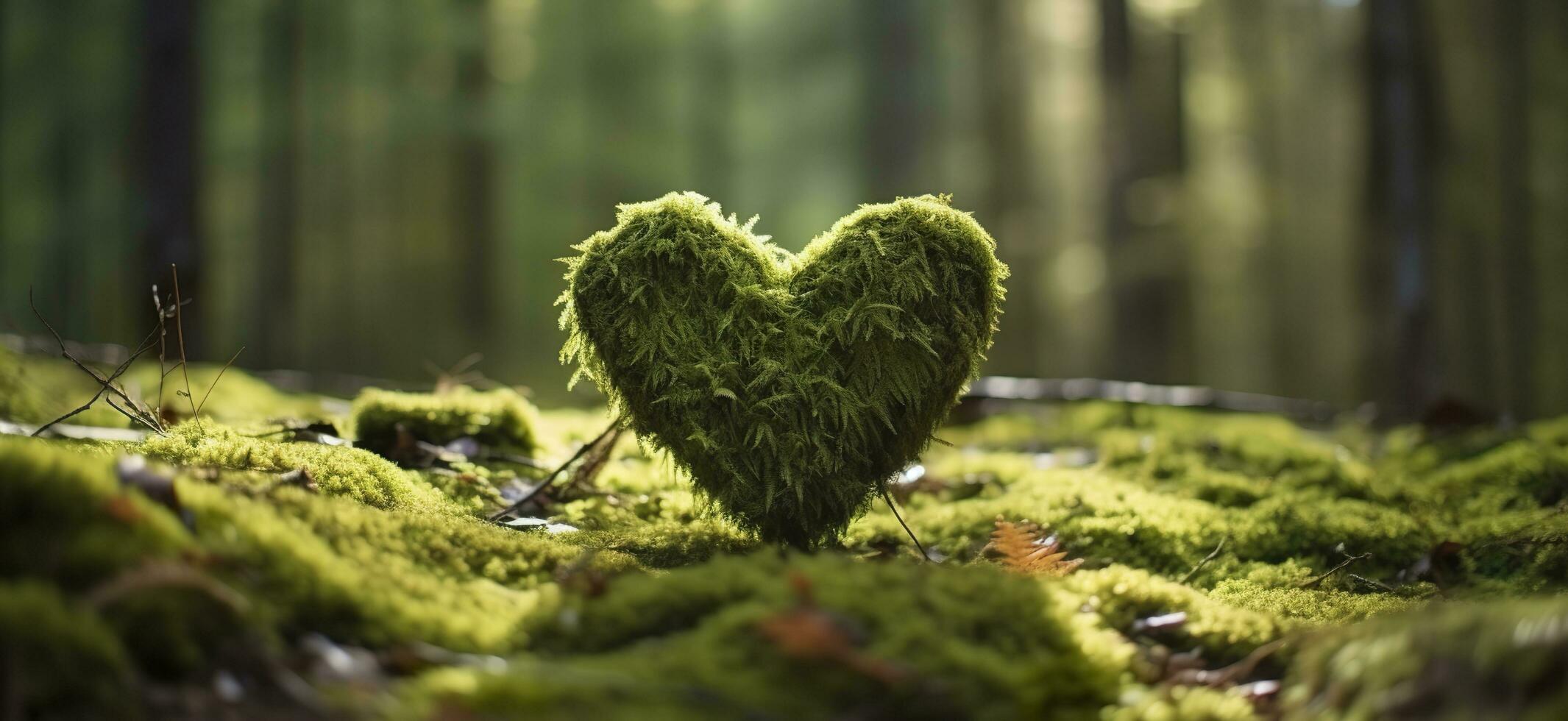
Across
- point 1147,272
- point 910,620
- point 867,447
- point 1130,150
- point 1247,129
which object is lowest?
point 910,620

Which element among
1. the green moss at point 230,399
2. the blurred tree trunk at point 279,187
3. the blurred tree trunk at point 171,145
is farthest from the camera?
the blurred tree trunk at point 279,187

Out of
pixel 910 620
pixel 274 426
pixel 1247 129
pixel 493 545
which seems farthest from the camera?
pixel 1247 129

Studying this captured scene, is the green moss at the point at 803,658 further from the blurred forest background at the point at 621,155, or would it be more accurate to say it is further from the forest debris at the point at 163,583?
the blurred forest background at the point at 621,155

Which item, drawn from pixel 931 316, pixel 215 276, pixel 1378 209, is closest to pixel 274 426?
pixel 931 316

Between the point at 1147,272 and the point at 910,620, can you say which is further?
the point at 1147,272

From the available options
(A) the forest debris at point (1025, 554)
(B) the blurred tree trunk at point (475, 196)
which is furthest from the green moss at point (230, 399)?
(B) the blurred tree trunk at point (475, 196)

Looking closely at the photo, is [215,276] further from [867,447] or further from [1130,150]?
[867,447]

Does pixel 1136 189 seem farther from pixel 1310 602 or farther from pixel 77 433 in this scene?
pixel 77 433

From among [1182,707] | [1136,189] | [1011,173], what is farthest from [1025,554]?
[1011,173]
